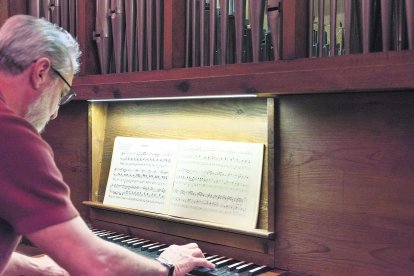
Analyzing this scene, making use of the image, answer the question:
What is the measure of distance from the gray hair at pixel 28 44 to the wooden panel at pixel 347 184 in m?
1.01

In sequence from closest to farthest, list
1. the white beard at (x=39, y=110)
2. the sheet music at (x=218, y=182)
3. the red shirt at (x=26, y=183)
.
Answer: the red shirt at (x=26, y=183)
the white beard at (x=39, y=110)
the sheet music at (x=218, y=182)

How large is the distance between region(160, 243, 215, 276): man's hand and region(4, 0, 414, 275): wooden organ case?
300 millimetres

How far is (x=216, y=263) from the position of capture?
2229 millimetres

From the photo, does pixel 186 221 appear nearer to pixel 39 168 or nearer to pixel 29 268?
pixel 29 268

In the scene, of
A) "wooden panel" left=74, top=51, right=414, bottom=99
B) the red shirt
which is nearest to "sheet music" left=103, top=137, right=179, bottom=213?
"wooden panel" left=74, top=51, right=414, bottom=99

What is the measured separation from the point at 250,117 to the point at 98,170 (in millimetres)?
1058

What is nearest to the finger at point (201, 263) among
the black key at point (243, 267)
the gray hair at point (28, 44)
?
the black key at point (243, 267)

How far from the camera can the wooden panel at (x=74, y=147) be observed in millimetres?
3033

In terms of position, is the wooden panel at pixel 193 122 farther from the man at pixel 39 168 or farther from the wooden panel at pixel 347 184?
the man at pixel 39 168

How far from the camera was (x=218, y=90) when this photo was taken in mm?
2137

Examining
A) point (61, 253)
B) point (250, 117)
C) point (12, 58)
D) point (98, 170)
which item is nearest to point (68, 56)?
point (12, 58)

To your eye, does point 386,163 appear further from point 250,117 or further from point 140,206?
point 140,206

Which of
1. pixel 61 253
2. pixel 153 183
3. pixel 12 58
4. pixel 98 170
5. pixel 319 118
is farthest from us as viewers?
pixel 98 170

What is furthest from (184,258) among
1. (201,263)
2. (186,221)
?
(186,221)
